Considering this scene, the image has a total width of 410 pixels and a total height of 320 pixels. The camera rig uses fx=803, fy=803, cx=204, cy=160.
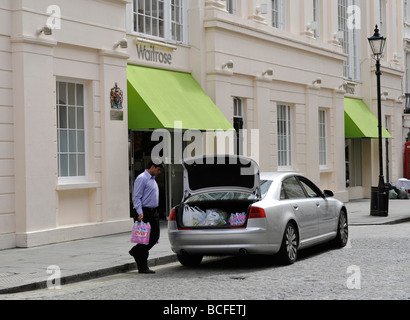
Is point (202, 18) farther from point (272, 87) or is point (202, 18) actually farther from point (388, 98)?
point (388, 98)

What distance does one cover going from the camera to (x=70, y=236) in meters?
16.2

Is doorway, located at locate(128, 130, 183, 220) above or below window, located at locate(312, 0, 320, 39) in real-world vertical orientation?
below

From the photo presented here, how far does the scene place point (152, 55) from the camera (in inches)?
776

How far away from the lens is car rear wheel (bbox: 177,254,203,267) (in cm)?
1254

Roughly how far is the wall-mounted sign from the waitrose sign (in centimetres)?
182

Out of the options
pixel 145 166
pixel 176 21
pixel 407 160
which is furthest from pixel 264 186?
pixel 407 160

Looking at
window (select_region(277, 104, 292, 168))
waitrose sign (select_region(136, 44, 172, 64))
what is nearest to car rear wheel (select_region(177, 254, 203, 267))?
waitrose sign (select_region(136, 44, 172, 64))

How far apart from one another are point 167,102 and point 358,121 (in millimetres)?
13167

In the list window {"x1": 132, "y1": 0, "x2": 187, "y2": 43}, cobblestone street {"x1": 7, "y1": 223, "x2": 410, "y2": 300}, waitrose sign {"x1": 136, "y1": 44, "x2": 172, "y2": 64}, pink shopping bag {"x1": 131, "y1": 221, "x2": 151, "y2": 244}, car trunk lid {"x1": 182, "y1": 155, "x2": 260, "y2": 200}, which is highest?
window {"x1": 132, "y1": 0, "x2": 187, "y2": 43}

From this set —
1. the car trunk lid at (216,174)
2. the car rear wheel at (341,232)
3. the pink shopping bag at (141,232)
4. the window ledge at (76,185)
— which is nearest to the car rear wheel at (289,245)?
the car trunk lid at (216,174)

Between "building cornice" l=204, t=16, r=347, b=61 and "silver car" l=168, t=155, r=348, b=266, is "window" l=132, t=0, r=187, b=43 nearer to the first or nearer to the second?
"building cornice" l=204, t=16, r=347, b=61

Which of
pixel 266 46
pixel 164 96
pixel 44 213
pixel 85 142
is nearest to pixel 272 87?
pixel 266 46

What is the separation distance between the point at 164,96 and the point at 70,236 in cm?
458

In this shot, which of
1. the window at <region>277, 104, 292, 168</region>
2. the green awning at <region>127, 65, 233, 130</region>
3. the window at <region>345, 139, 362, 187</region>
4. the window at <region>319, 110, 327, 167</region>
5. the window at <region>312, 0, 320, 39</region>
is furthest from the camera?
the window at <region>345, 139, 362, 187</region>
